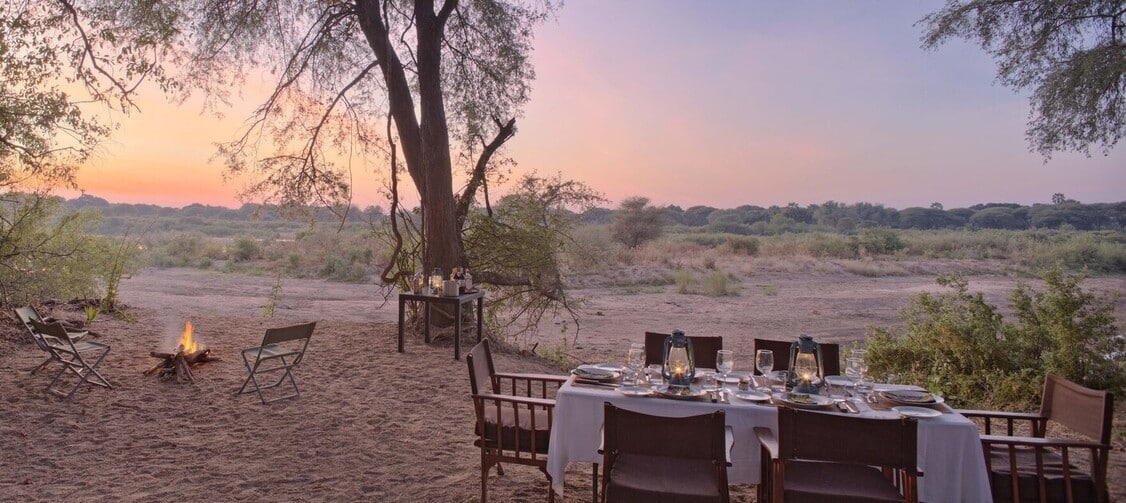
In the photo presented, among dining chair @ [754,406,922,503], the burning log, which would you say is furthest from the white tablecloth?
the burning log

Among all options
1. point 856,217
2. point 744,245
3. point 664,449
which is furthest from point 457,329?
point 856,217

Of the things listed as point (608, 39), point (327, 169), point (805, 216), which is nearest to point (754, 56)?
point (608, 39)

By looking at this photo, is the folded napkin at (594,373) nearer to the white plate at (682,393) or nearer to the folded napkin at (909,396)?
the white plate at (682,393)

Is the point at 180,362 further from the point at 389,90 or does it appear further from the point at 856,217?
the point at 856,217

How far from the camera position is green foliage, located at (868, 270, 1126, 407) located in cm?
572

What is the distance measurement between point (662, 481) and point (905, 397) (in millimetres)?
1347

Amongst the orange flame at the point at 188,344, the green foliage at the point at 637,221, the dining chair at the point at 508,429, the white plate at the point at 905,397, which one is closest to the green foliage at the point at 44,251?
the orange flame at the point at 188,344

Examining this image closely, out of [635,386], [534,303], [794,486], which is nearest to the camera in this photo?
[794,486]

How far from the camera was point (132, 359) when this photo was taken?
689 cm

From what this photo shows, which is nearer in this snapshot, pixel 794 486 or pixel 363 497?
pixel 794 486

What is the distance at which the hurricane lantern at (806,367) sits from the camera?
319 cm

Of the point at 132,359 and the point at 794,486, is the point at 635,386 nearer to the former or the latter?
the point at 794,486

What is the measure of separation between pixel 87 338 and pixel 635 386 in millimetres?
7421

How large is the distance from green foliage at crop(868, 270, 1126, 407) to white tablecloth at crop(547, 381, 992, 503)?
12.7 ft
